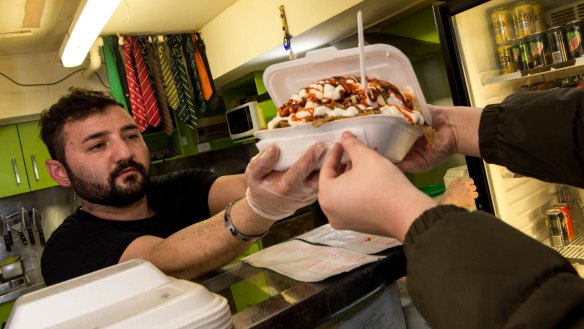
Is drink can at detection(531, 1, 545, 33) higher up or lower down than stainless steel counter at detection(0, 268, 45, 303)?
higher up

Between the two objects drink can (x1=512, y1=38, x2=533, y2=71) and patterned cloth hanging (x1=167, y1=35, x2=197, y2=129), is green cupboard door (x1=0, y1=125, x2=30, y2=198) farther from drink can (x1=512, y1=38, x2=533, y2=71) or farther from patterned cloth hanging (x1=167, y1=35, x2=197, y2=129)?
drink can (x1=512, y1=38, x2=533, y2=71)

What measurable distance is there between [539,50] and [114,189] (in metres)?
1.92

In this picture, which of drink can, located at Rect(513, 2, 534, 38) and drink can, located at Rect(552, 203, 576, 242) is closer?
drink can, located at Rect(513, 2, 534, 38)

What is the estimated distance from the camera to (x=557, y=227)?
2098 millimetres

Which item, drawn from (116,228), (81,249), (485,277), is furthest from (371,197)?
(116,228)

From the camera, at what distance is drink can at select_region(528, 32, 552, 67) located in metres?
1.90

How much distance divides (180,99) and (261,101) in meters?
0.74

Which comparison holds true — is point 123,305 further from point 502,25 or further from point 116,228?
point 502,25

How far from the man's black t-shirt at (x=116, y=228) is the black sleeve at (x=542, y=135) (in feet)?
3.76

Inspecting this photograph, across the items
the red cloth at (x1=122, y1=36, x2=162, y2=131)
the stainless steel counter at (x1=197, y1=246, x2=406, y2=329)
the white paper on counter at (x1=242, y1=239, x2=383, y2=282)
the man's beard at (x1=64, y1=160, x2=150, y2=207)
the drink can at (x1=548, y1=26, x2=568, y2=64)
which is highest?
the red cloth at (x1=122, y1=36, x2=162, y2=131)

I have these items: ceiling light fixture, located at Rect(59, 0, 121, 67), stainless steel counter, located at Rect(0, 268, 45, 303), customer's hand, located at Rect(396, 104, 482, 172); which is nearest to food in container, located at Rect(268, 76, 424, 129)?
customer's hand, located at Rect(396, 104, 482, 172)

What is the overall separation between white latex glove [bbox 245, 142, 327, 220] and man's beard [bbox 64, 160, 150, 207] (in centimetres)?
74

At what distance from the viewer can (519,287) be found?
488 mm

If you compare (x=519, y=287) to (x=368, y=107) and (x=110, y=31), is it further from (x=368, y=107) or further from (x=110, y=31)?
(x=110, y=31)
